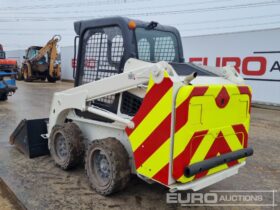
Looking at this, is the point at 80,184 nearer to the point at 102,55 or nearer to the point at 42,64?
the point at 102,55

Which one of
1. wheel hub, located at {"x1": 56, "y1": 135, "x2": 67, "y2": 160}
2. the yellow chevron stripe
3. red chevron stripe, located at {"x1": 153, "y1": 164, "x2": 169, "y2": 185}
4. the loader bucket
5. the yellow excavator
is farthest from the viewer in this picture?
the yellow excavator

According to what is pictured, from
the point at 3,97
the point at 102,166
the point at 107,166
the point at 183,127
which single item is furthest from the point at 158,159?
the point at 3,97

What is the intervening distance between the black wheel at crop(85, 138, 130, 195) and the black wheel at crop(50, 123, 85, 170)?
354mm

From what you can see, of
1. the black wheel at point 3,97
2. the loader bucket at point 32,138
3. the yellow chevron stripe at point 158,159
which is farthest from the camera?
the black wheel at point 3,97

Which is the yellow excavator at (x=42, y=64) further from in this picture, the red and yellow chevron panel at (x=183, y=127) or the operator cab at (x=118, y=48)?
the red and yellow chevron panel at (x=183, y=127)

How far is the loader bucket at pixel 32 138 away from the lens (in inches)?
171

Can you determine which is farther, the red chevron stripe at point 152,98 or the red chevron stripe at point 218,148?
the red chevron stripe at point 218,148

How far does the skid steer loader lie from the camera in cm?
258

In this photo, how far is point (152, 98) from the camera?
2.67m

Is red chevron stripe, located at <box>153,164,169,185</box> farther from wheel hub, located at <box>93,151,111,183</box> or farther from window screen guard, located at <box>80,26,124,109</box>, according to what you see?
window screen guard, located at <box>80,26,124,109</box>

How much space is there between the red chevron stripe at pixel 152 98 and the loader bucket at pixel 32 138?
208cm

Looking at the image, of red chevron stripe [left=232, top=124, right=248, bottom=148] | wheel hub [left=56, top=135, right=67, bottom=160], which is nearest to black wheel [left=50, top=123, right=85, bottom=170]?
wheel hub [left=56, top=135, right=67, bottom=160]

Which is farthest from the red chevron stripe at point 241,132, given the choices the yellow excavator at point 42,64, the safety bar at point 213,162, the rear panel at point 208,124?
the yellow excavator at point 42,64

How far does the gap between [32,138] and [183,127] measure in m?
2.72
